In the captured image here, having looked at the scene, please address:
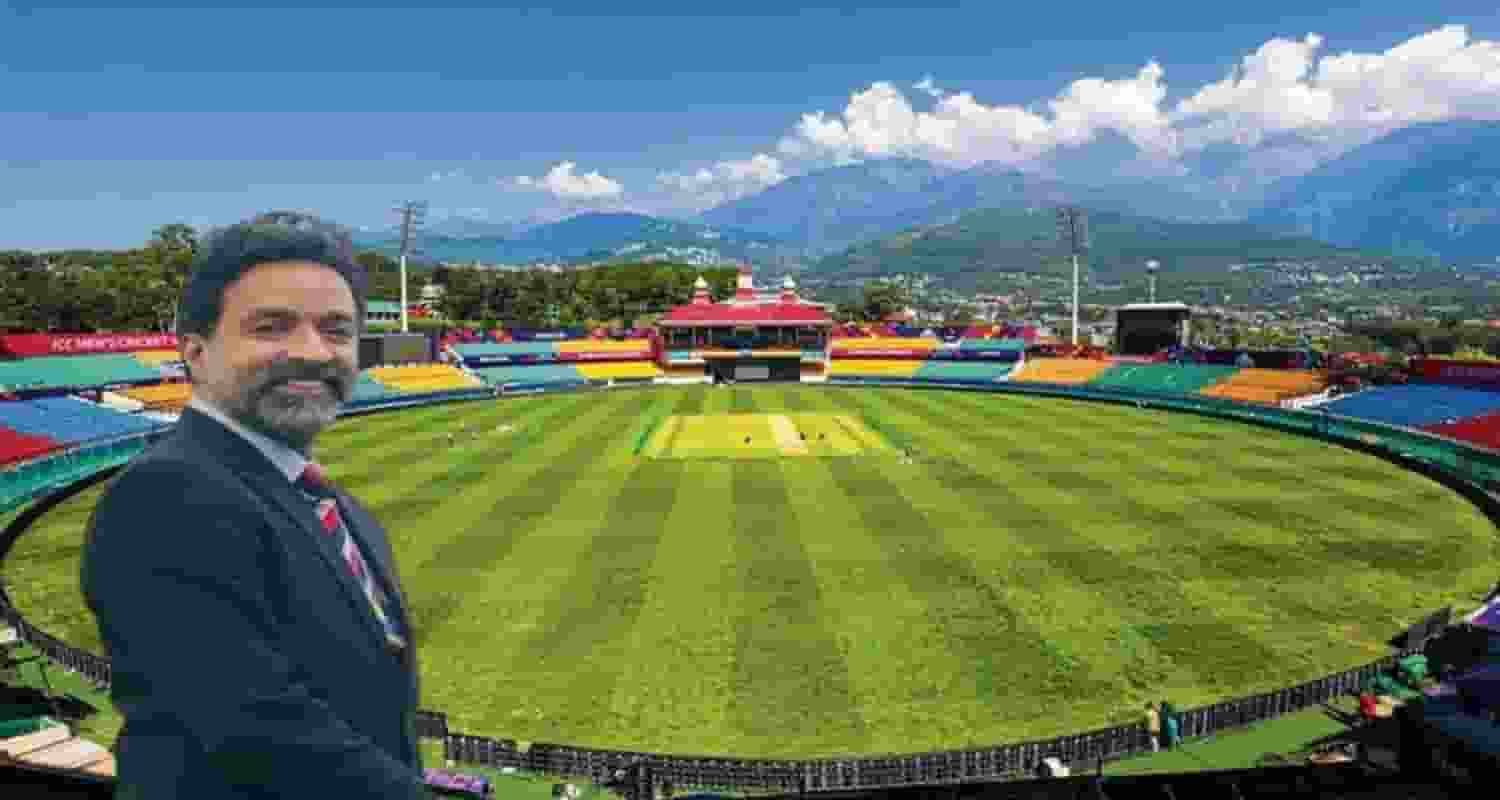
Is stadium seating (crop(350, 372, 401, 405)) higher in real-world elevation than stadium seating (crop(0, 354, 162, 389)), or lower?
lower

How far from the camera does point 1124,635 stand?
→ 2245 centimetres

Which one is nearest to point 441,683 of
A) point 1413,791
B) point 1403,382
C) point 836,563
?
point 836,563

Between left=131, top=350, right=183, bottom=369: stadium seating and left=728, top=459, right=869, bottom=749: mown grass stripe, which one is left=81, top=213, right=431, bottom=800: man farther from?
left=131, top=350, right=183, bottom=369: stadium seating

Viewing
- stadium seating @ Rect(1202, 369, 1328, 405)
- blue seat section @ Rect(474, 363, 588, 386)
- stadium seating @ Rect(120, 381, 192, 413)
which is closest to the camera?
stadium seating @ Rect(120, 381, 192, 413)

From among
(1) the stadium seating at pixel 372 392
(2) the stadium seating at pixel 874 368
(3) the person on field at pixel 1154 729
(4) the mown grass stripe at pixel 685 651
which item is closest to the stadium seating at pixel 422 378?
(1) the stadium seating at pixel 372 392

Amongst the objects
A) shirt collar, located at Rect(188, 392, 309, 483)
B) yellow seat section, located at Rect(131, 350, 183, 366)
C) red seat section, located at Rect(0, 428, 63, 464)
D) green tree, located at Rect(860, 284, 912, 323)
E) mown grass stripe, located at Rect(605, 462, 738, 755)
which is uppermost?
green tree, located at Rect(860, 284, 912, 323)

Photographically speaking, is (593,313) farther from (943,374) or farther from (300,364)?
(300,364)

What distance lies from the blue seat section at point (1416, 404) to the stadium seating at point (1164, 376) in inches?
462

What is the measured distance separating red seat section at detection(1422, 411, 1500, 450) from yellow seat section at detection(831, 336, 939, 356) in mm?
53513

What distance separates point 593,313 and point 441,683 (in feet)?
399

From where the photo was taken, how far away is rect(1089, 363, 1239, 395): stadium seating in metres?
67.3

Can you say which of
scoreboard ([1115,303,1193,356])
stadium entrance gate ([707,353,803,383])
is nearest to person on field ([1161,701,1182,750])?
scoreboard ([1115,303,1193,356])

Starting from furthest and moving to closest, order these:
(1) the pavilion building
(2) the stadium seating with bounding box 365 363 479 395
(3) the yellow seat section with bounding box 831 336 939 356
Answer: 1. (3) the yellow seat section with bounding box 831 336 939 356
2. (1) the pavilion building
3. (2) the stadium seating with bounding box 365 363 479 395

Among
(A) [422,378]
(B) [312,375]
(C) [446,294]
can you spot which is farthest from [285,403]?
(C) [446,294]
